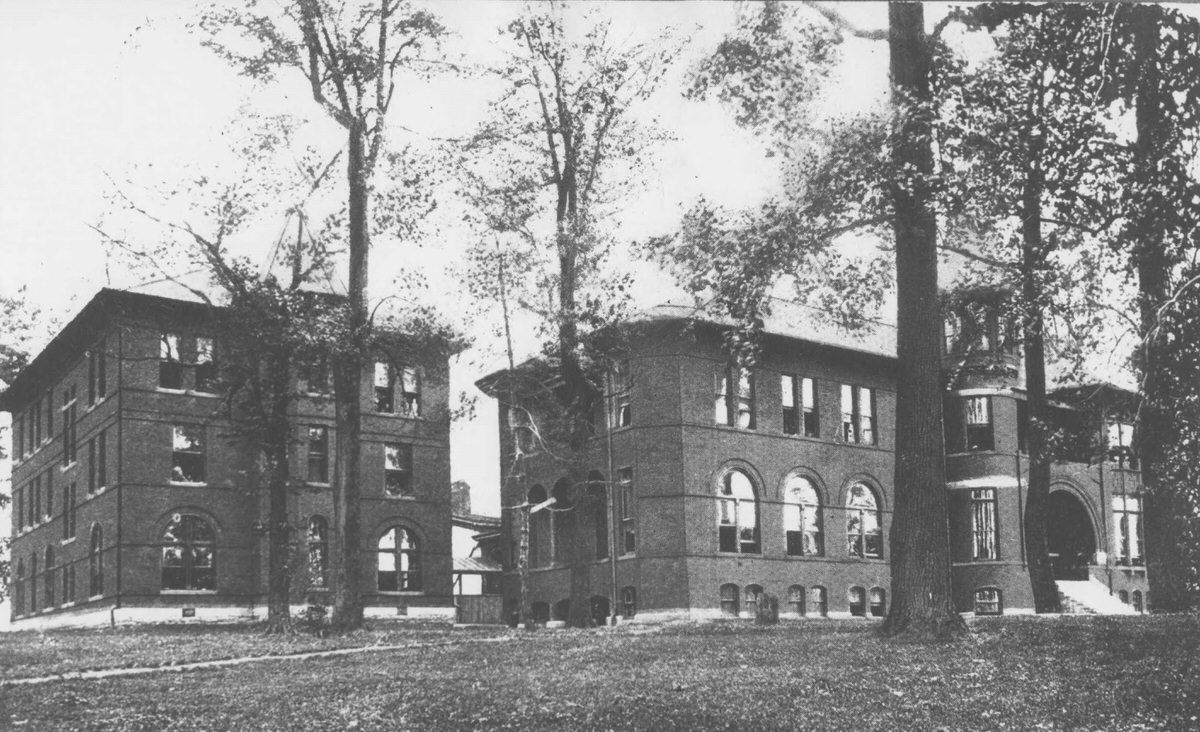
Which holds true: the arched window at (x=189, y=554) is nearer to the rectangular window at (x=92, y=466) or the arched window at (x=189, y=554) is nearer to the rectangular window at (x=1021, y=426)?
the rectangular window at (x=92, y=466)

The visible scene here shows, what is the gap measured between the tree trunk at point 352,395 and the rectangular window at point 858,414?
722 inches

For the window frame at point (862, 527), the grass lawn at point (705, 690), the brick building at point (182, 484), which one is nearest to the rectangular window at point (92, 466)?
the brick building at point (182, 484)

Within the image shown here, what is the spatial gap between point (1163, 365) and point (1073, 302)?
5.53 m

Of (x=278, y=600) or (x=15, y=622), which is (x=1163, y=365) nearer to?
(x=278, y=600)

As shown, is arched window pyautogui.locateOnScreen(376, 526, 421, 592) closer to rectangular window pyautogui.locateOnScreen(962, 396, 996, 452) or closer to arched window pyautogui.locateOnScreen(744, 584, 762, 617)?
arched window pyautogui.locateOnScreen(744, 584, 762, 617)

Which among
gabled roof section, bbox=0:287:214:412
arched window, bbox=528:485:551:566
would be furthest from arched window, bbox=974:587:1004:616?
gabled roof section, bbox=0:287:214:412

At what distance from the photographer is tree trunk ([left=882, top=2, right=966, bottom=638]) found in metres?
16.0

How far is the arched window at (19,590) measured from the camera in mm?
42816

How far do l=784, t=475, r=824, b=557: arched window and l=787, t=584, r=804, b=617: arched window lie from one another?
3.19ft

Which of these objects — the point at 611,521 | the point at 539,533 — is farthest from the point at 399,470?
the point at 611,521

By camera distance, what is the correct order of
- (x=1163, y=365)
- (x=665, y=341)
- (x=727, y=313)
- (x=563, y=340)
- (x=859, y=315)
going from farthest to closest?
(x=665, y=341)
(x=563, y=340)
(x=859, y=315)
(x=727, y=313)
(x=1163, y=365)

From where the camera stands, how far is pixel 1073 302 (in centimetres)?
1817

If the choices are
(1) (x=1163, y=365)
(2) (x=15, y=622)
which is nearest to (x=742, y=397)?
(1) (x=1163, y=365)

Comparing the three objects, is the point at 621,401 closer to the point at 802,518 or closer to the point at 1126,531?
the point at 802,518
